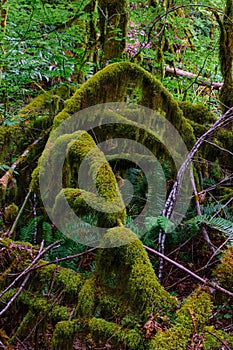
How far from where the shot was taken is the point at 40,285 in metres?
2.53

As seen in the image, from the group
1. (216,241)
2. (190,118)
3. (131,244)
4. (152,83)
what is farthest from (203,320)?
(190,118)

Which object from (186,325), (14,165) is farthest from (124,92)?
(186,325)

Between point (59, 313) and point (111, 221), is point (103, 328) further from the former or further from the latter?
point (111, 221)

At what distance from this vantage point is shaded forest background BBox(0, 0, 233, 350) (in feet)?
6.37

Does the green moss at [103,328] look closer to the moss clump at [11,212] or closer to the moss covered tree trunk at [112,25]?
the moss clump at [11,212]

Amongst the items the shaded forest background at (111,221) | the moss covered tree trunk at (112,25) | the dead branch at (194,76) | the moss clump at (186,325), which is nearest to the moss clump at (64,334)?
the shaded forest background at (111,221)

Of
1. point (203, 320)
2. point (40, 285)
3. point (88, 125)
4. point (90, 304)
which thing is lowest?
point (40, 285)

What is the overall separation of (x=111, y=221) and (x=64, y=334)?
816 mm

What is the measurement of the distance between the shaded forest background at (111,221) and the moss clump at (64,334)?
0.03 feet

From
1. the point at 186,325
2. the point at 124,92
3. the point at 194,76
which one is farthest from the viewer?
the point at 194,76

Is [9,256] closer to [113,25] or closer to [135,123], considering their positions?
[135,123]

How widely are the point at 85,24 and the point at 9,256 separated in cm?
473

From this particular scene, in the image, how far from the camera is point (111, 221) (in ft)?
6.98

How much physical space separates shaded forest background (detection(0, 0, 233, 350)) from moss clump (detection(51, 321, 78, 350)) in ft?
0.03
